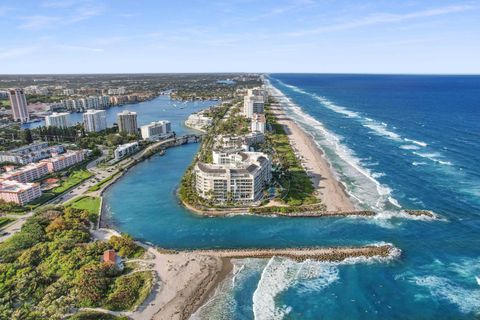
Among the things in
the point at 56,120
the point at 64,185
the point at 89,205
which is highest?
the point at 56,120

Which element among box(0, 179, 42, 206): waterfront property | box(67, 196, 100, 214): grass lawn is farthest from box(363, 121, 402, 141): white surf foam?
box(0, 179, 42, 206): waterfront property

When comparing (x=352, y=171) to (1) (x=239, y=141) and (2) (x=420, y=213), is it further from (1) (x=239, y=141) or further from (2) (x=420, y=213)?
(1) (x=239, y=141)

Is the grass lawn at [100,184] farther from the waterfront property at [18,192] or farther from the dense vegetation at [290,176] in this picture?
the dense vegetation at [290,176]

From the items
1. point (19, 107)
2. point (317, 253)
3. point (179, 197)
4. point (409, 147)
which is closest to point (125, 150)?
point (179, 197)

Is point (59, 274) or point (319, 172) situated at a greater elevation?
point (319, 172)

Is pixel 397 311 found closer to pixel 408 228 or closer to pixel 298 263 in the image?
pixel 298 263

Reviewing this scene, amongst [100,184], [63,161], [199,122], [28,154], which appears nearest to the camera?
[100,184]

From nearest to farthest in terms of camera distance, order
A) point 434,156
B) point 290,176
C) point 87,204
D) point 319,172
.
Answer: point 87,204
point 290,176
point 319,172
point 434,156
